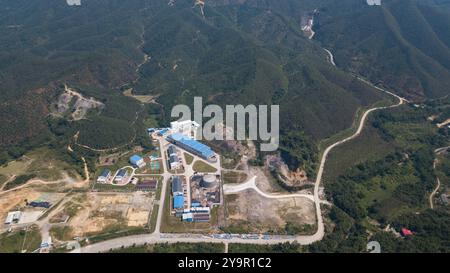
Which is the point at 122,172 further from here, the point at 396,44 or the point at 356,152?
the point at 396,44

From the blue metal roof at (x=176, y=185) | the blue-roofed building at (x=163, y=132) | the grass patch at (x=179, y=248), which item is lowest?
the grass patch at (x=179, y=248)

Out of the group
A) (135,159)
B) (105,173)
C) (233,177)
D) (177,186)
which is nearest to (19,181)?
(105,173)

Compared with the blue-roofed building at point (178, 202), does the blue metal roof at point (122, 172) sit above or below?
above

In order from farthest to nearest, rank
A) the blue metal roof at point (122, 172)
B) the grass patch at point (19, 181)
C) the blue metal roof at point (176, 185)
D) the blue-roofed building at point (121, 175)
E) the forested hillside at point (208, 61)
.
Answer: the forested hillside at point (208, 61), the blue metal roof at point (122, 172), the blue-roofed building at point (121, 175), the blue metal roof at point (176, 185), the grass patch at point (19, 181)

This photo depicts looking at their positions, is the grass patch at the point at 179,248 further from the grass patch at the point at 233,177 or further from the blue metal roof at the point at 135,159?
the blue metal roof at the point at 135,159

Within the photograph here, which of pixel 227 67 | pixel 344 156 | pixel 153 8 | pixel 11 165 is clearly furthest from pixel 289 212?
pixel 153 8

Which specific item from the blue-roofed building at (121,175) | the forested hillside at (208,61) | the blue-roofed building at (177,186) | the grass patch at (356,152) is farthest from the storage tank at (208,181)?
the grass patch at (356,152)

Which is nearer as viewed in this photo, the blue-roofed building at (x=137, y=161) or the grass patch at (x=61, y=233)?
the grass patch at (x=61, y=233)

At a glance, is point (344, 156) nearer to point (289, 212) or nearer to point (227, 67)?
point (289, 212)
